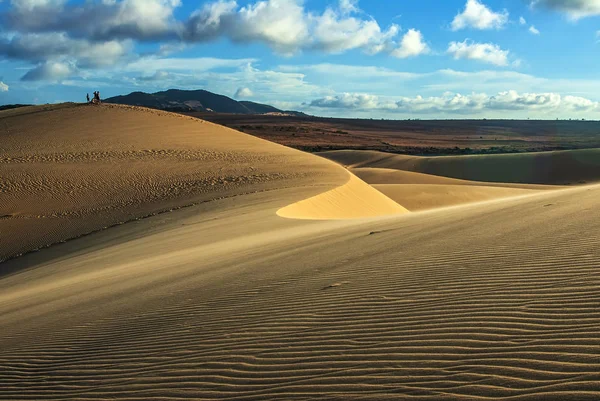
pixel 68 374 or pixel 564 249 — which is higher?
pixel 564 249

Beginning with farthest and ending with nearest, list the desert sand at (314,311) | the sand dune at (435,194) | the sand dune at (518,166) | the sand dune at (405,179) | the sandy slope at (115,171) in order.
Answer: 1. the sand dune at (518,166)
2. the sand dune at (405,179)
3. the sand dune at (435,194)
4. the sandy slope at (115,171)
5. the desert sand at (314,311)

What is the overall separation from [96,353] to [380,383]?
3.10 m

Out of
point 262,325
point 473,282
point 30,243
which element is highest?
point 473,282

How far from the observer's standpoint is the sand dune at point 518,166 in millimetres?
45906

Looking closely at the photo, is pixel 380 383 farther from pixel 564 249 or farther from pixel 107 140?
pixel 107 140

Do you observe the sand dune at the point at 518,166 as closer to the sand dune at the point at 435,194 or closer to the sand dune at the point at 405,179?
the sand dune at the point at 405,179

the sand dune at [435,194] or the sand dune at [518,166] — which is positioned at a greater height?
the sand dune at [518,166]

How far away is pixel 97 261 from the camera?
1291 centimetres

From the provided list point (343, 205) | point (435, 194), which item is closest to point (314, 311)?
point (343, 205)

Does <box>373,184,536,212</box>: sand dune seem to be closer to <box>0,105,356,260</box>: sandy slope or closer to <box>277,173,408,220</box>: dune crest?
<box>0,105,356,260</box>: sandy slope

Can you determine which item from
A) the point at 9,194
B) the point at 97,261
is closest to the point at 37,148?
the point at 9,194

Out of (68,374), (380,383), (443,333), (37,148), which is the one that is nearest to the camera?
(380,383)

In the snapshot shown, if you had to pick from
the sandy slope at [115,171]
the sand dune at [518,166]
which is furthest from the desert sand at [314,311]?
the sand dune at [518,166]

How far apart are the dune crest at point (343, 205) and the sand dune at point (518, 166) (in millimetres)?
26648
